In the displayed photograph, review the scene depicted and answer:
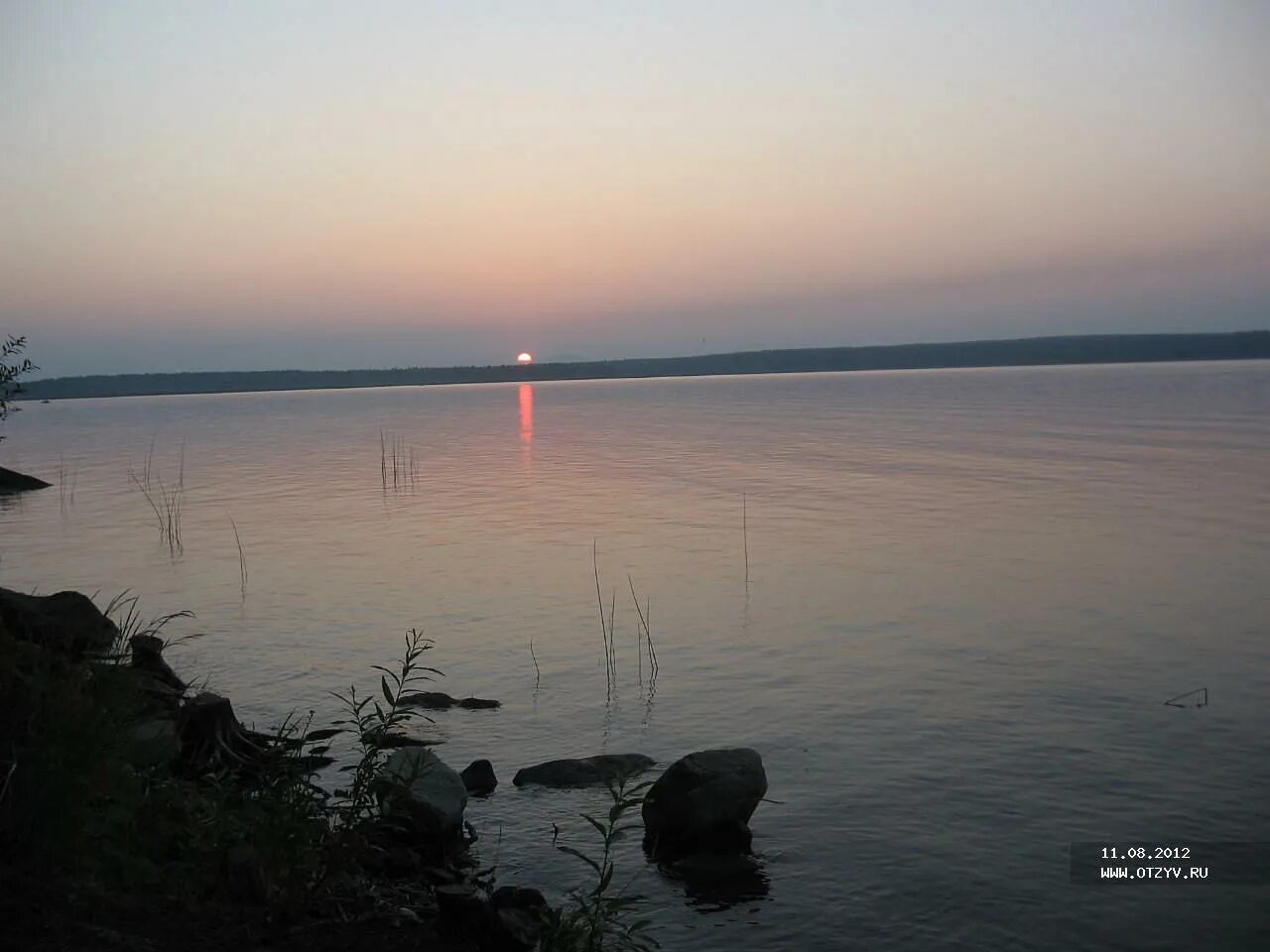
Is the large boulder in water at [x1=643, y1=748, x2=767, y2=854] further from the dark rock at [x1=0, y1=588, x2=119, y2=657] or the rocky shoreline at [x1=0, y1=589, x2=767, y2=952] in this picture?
the dark rock at [x1=0, y1=588, x2=119, y2=657]

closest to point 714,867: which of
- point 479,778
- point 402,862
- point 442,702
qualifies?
point 402,862

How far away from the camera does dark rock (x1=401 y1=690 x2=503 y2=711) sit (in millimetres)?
15415

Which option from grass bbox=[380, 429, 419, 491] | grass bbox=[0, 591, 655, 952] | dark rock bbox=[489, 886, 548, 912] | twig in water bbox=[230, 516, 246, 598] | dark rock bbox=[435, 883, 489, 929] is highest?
grass bbox=[0, 591, 655, 952]

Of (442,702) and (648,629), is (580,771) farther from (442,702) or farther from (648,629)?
(648,629)

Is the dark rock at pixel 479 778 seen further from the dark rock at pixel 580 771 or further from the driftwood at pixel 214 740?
the driftwood at pixel 214 740

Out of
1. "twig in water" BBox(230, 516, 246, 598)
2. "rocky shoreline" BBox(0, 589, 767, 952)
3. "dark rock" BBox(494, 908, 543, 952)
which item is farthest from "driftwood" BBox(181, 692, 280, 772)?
"twig in water" BBox(230, 516, 246, 598)

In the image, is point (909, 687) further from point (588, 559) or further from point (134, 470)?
point (134, 470)

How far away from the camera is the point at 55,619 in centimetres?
1376

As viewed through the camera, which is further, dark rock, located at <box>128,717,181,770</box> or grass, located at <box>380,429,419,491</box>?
grass, located at <box>380,429,419,491</box>

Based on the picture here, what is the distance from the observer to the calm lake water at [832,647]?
10.2m

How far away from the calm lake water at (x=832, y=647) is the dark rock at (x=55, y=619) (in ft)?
8.26

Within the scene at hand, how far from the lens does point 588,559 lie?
1080 inches

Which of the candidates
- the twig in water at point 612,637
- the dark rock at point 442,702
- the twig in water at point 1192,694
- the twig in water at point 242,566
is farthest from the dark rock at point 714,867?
the twig in water at point 242,566

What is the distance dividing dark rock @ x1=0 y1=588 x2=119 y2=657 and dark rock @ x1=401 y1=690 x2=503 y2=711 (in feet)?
13.0
